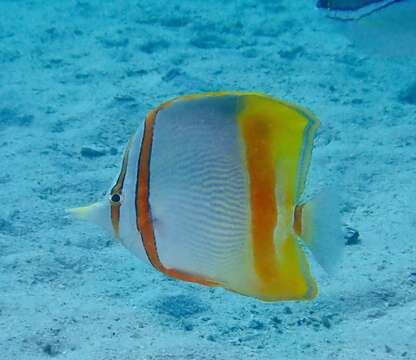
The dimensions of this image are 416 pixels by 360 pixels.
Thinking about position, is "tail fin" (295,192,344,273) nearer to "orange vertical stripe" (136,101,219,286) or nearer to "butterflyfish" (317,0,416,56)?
"orange vertical stripe" (136,101,219,286)

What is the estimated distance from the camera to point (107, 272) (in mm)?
3779

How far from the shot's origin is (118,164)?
17.8 feet

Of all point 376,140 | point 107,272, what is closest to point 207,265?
point 107,272

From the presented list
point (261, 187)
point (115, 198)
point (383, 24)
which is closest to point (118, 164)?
point (383, 24)

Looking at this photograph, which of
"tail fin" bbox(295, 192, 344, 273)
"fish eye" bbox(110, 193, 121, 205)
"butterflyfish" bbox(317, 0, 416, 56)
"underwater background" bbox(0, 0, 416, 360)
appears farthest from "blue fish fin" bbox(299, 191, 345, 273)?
"butterflyfish" bbox(317, 0, 416, 56)

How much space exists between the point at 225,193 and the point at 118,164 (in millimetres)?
4192

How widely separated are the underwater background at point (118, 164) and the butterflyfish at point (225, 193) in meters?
0.77

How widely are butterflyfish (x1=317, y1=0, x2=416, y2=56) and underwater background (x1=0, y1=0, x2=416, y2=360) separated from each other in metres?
0.27

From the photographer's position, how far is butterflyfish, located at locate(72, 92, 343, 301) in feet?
4.47

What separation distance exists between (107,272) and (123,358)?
3.58 feet

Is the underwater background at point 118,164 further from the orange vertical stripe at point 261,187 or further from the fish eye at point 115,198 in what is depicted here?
the fish eye at point 115,198

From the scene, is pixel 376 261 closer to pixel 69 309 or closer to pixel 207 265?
pixel 69 309

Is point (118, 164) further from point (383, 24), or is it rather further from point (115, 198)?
point (115, 198)

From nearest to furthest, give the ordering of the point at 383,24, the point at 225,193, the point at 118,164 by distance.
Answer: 1. the point at 225,193
2. the point at 383,24
3. the point at 118,164
